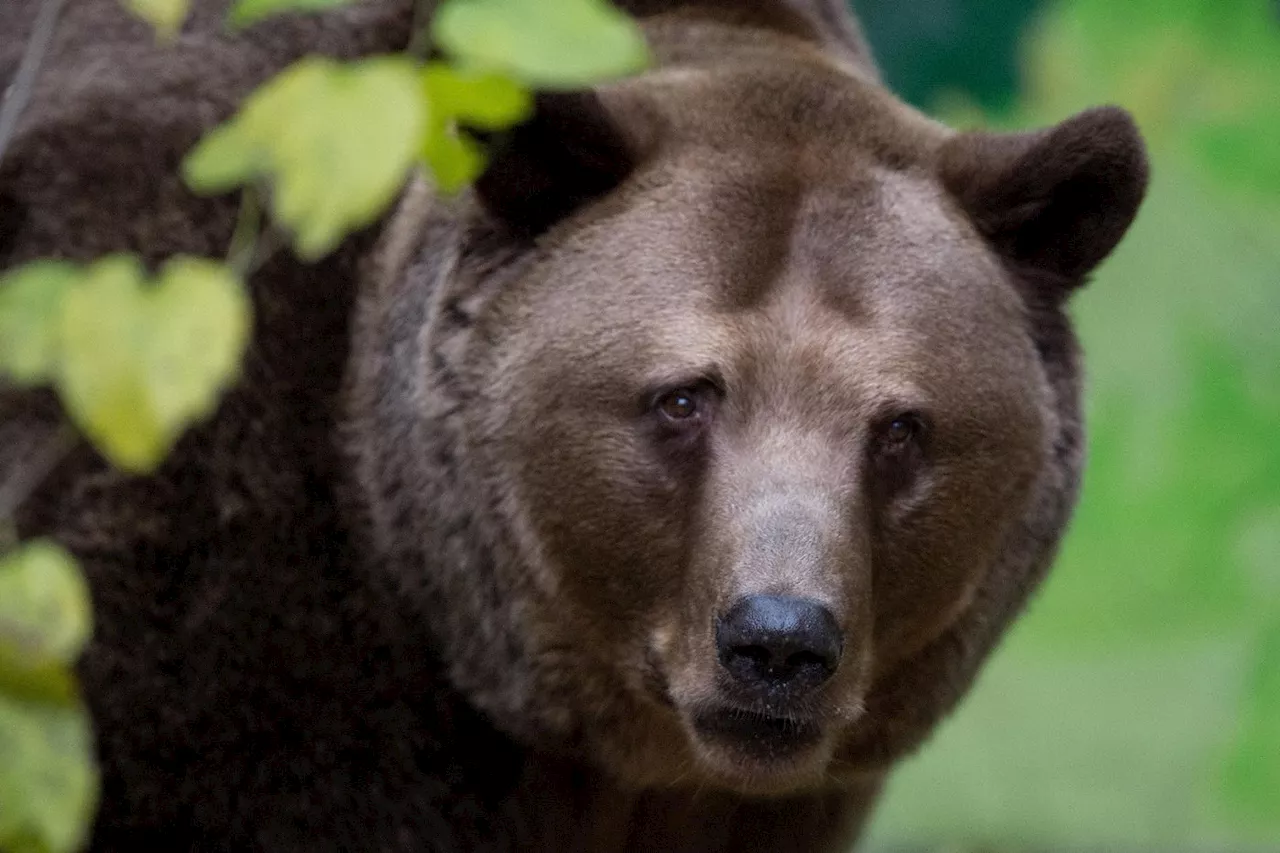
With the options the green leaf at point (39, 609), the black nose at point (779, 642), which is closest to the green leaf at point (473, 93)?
the green leaf at point (39, 609)

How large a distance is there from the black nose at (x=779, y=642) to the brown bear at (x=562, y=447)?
0.05 metres

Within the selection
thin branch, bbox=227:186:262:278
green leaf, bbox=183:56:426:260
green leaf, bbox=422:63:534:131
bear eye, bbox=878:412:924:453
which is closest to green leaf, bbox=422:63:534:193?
green leaf, bbox=422:63:534:131

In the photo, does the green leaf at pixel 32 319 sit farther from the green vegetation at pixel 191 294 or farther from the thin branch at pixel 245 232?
the thin branch at pixel 245 232

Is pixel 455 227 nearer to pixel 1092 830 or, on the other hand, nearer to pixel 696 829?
pixel 696 829

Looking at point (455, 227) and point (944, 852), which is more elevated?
point (455, 227)

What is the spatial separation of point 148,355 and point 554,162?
2.66m

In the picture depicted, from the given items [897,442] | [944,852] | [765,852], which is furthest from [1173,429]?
[897,442]

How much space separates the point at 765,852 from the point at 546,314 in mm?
1918

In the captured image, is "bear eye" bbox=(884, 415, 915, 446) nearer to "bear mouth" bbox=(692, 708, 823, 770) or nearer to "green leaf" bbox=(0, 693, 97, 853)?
"bear mouth" bbox=(692, 708, 823, 770)

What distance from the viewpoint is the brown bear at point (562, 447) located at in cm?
435

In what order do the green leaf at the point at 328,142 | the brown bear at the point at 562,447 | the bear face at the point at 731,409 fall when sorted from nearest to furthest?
1. the green leaf at the point at 328,142
2. the bear face at the point at 731,409
3. the brown bear at the point at 562,447

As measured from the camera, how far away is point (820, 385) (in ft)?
14.0

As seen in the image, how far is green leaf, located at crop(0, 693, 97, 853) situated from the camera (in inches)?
86.2

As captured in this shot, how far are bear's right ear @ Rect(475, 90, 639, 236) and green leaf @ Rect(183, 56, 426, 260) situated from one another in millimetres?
2341
